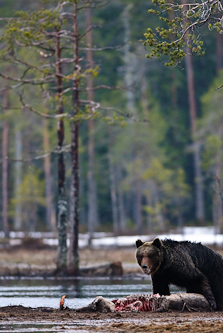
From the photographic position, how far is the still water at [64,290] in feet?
57.3

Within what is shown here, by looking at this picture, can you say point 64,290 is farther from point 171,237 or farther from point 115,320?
point 171,237

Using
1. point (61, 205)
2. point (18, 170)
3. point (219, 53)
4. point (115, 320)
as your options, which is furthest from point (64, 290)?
point (219, 53)

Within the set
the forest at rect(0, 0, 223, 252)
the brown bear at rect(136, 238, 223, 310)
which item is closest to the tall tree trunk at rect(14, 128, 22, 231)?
the forest at rect(0, 0, 223, 252)

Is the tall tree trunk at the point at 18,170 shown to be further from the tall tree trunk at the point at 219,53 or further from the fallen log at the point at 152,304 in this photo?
the fallen log at the point at 152,304

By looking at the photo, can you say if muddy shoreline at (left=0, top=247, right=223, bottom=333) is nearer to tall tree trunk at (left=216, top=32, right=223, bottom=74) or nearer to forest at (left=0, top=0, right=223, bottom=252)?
forest at (left=0, top=0, right=223, bottom=252)

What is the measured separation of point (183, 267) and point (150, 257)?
75 centimetres

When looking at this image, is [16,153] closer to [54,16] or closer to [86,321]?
[54,16]

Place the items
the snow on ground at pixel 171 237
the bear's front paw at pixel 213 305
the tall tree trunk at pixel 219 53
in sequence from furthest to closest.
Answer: the tall tree trunk at pixel 219 53 < the snow on ground at pixel 171 237 < the bear's front paw at pixel 213 305

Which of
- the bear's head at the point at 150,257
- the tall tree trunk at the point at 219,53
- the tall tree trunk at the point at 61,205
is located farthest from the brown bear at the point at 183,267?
the tall tree trunk at the point at 219,53

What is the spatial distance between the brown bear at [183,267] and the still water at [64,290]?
9.85ft

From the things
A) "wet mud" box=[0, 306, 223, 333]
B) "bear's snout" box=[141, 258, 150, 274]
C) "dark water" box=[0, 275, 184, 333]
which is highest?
"bear's snout" box=[141, 258, 150, 274]

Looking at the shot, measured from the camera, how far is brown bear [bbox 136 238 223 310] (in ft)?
42.9

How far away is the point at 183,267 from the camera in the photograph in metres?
13.5

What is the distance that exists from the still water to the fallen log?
2.44 meters
